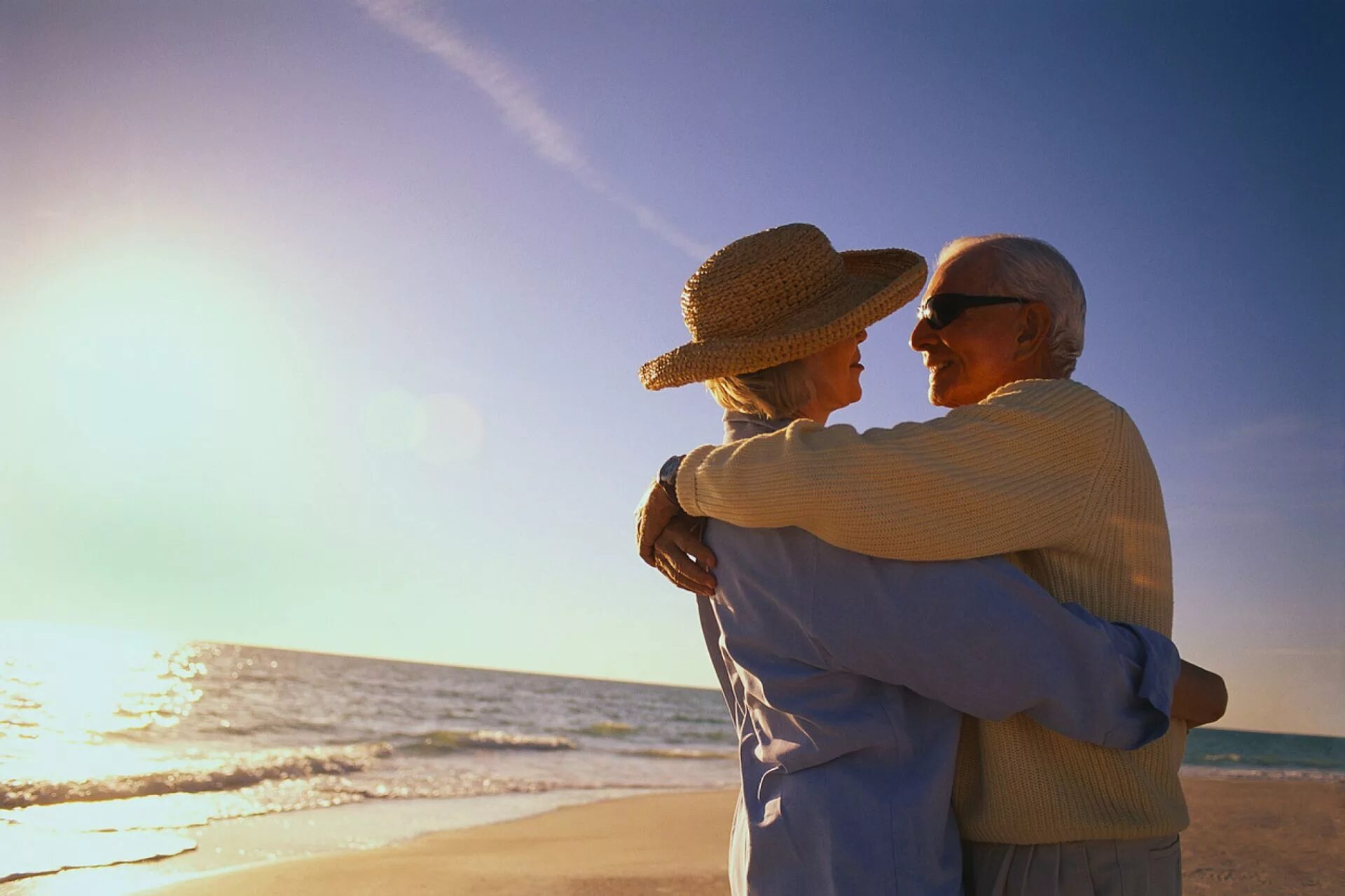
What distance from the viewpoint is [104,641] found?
4922 centimetres

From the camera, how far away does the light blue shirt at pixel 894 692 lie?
1.39m

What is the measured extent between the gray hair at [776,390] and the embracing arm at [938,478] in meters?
0.14

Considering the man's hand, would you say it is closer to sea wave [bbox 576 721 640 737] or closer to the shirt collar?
the shirt collar

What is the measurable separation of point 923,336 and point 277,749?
43.1 ft

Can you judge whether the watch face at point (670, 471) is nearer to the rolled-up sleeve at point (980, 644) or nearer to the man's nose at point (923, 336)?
the rolled-up sleeve at point (980, 644)

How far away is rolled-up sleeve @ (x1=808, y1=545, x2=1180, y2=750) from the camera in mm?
1382

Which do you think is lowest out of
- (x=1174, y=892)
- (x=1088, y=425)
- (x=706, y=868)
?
(x=706, y=868)

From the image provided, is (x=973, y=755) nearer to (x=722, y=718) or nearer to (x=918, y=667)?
(x=918, y=667)

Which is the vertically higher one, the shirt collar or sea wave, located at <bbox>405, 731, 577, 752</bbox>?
the shirt collar

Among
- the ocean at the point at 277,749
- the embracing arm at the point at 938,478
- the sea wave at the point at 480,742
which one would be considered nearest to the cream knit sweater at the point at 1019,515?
the embracing arm at the point at 938,478

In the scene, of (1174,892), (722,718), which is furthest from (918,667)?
(722,718)

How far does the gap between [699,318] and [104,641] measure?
56.1 meters

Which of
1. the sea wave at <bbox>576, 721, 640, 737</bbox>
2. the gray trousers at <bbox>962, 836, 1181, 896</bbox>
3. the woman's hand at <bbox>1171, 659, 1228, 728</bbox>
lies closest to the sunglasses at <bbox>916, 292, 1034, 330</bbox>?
the woman's hand at <bbox>1171, 659, 1228, 728</bbox>

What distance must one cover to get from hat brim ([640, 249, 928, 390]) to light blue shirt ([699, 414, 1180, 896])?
290 millimetres
